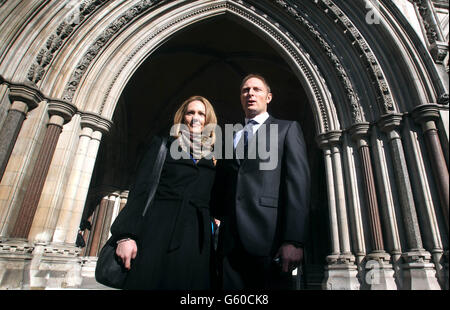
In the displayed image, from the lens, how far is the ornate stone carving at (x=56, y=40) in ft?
15.9

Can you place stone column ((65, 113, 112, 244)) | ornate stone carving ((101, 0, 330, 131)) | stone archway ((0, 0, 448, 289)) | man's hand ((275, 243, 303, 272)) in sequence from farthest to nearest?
ornate stone carving ((101, 0, 330, 131))
stone column ((65, 113, 112, 244))
stone archway ((0, 0, 448, 289))
man's hand ((275, 243, 303, 272))

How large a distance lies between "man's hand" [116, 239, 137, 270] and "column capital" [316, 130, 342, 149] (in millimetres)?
5166

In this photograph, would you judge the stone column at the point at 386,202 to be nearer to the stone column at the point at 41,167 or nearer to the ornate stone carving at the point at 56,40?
the stone column at the point at 41,167

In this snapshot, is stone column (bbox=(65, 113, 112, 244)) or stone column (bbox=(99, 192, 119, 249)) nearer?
stone column (bbox=(65, 113, 112, 244))

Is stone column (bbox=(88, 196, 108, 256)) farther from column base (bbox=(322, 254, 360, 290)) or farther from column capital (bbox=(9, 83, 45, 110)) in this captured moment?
column base (bbox=(322, 254, 360, 290))

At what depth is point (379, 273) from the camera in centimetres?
444

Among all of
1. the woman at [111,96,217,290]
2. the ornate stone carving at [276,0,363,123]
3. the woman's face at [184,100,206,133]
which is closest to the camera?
the woman at [111,96,217,290]

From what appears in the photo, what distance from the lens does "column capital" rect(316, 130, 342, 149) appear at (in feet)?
18.7

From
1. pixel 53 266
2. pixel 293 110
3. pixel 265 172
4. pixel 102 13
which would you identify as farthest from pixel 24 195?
pixel 293 110

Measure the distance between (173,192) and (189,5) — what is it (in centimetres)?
638

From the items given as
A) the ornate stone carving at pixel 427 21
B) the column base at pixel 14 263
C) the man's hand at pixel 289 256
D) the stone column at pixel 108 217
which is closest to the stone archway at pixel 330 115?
the column base at pixel 14 263

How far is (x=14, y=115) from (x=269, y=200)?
4932 millimetres

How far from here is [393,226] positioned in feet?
15.3

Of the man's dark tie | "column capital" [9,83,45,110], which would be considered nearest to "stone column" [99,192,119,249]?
"column capital" [9,83,45,110]
